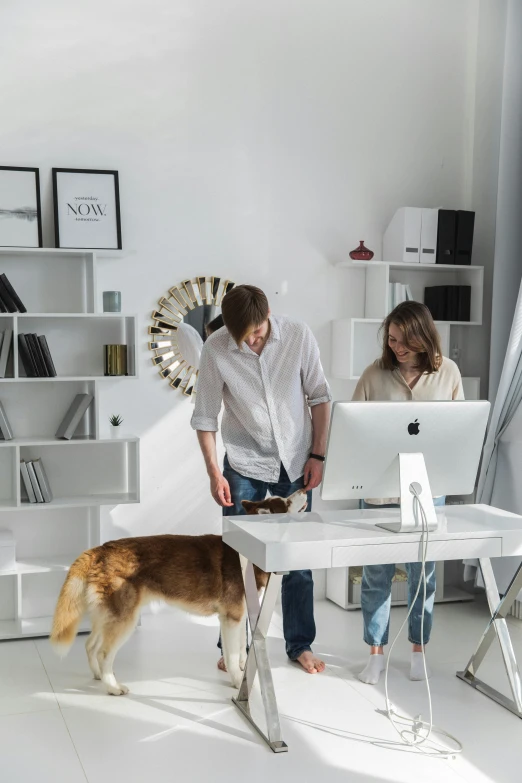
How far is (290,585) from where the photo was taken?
3219 mm

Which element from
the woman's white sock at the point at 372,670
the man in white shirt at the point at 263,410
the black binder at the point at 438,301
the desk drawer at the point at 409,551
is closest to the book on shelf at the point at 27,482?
the man in white shirt at the point at 263,410

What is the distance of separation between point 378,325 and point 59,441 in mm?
1636

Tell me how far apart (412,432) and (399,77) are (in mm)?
2362

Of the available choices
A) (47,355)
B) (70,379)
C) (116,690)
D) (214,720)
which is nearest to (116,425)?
(70,379)

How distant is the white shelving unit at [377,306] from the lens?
157 inches

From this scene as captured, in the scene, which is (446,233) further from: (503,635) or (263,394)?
(503,635)

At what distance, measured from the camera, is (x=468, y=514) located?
109 inches

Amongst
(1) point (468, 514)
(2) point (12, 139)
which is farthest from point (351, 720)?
(2) point (12, 139)

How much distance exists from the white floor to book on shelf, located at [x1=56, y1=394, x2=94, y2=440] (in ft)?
2.91

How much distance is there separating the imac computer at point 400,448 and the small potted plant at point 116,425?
1519 millimetres

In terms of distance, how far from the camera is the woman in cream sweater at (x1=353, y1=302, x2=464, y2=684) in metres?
2.88

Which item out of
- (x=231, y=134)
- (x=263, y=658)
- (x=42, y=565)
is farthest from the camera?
(x=231, y=134)

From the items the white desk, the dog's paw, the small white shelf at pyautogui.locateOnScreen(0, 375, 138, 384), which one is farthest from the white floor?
the small white shelf at pyautogui.locateOnScreen(0, 375, 138, 384)

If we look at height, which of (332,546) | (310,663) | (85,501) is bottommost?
(310,663)
